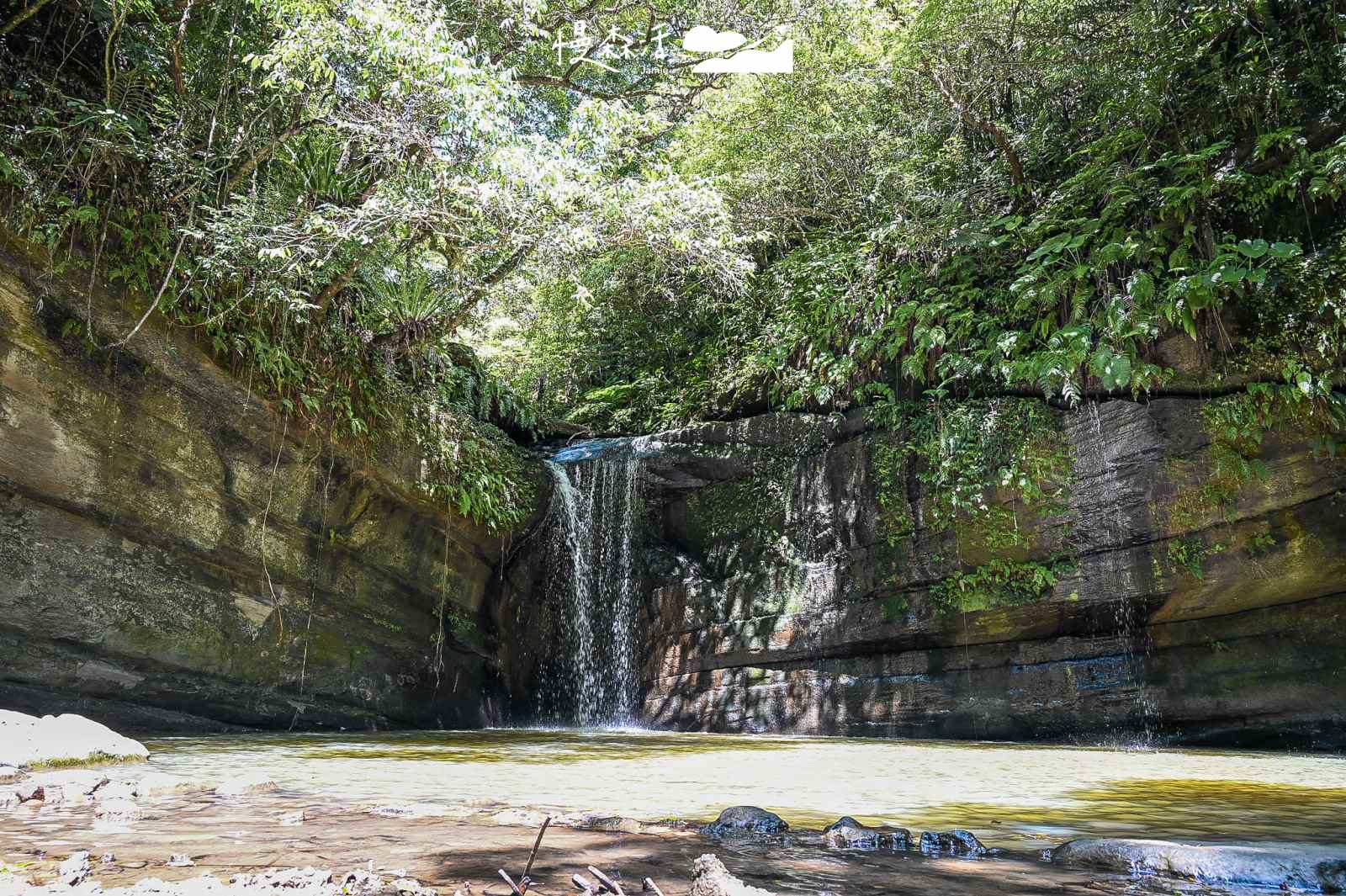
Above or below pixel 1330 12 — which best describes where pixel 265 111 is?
below

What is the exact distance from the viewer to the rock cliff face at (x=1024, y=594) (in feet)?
24.5

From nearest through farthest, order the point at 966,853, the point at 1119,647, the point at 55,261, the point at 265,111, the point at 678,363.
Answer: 1. the point at 966,853
2. the point at 55,261
3. the point at 265,111
4. the point at 1119,647
5. the point at 678,363

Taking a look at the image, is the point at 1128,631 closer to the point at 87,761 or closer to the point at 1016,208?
the point at 1016,208

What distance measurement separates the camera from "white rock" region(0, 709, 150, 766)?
405 cm

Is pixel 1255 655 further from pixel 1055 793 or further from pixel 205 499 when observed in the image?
pixel 205 499

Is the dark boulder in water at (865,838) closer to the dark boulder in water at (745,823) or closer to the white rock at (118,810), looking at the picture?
the dark boulder in water at (745,823)

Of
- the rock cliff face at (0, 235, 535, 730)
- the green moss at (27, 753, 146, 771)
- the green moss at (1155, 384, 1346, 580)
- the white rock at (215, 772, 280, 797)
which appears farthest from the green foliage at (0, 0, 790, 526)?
the green moss at (1155, 384, 1346, 580)

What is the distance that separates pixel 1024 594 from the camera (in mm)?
8352

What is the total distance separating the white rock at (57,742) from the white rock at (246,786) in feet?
3.86

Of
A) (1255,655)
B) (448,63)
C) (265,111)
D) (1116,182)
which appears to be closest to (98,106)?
(265,111)

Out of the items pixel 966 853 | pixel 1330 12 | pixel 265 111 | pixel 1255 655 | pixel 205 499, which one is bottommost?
pixel 966 853

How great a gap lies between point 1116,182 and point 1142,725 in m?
5.51

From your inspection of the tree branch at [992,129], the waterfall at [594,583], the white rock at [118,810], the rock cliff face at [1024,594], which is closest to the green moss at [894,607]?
the rock cliff face at [1024,594]

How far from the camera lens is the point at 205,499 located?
7.47 metres
